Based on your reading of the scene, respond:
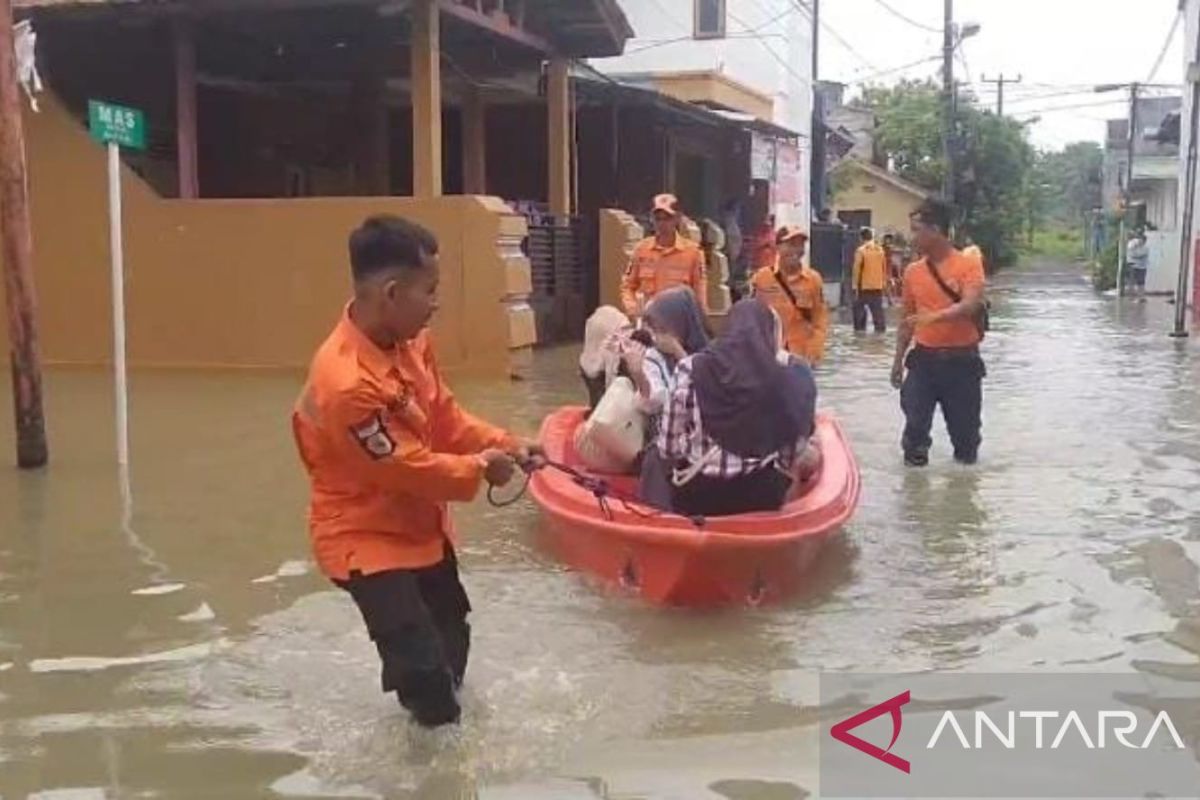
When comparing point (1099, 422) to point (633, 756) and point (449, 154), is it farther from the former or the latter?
point (449, 154)

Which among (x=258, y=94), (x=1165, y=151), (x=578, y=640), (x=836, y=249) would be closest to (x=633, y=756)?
(x=578, y=640)

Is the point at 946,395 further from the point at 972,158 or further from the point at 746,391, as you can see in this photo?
the point at 972,158

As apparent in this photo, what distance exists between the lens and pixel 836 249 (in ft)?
102

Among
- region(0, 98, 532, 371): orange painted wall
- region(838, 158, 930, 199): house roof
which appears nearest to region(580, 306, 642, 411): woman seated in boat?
region(0, 98, 532, 371): orange painted wall

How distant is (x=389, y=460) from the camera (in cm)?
404

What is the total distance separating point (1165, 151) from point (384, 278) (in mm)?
44413

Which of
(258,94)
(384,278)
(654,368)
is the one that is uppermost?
(258,94)

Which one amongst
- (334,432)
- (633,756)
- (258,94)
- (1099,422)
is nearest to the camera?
(334,432)

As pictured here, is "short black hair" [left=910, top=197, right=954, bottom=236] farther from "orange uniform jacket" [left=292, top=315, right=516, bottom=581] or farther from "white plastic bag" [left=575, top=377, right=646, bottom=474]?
"orange uniform jacket" [left=292, top=315, right=516, bottom=581]

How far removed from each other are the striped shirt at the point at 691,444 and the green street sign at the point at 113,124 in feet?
14.9

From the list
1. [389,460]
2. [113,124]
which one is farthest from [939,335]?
[389,460]

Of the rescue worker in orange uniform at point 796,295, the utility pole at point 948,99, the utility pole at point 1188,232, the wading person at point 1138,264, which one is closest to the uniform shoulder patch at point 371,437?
the rescue worker in orange uniform at point 796,295

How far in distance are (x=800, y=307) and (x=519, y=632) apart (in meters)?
4.56

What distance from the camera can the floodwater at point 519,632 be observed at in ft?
14.4
